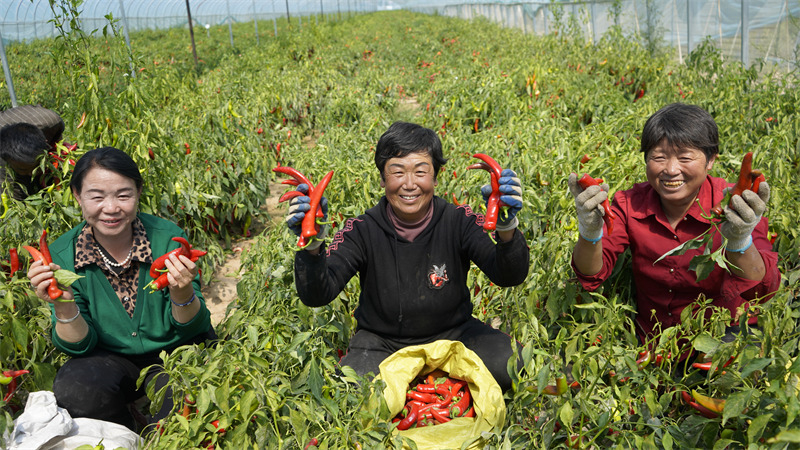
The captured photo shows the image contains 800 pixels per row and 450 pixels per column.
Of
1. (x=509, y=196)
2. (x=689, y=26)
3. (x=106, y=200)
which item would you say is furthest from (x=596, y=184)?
(x=689, y=26)

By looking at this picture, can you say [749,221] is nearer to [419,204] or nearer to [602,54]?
[419,204]

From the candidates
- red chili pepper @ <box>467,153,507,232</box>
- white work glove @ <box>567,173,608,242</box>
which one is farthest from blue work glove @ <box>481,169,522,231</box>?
white work glove @ <box>567,173,608,242</box>

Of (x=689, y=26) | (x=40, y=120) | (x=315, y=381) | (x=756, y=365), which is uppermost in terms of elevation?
(x=689, y=26)

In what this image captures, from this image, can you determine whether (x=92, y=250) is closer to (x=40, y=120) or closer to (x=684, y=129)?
(x=40, y=120)

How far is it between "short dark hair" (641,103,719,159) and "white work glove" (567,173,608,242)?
0.93 feet

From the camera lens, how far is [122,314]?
211cm

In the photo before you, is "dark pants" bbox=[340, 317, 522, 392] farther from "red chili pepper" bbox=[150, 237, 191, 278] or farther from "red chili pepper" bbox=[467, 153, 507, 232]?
"red chili pepper" bbox=[150, 237, 191, 278]

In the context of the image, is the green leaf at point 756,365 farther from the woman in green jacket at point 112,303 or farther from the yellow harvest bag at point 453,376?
the woman in green jacket at point 112,303

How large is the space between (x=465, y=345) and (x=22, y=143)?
2151 mm

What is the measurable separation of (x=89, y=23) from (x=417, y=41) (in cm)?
720

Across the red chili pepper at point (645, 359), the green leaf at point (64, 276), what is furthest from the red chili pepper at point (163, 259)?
the red chili pepper at point (645, 359)

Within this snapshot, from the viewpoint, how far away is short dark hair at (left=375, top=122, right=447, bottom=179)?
6.52ft

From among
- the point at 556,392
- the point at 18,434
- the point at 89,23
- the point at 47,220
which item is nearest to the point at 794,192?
the point at 556,392

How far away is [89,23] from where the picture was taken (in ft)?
38.8
